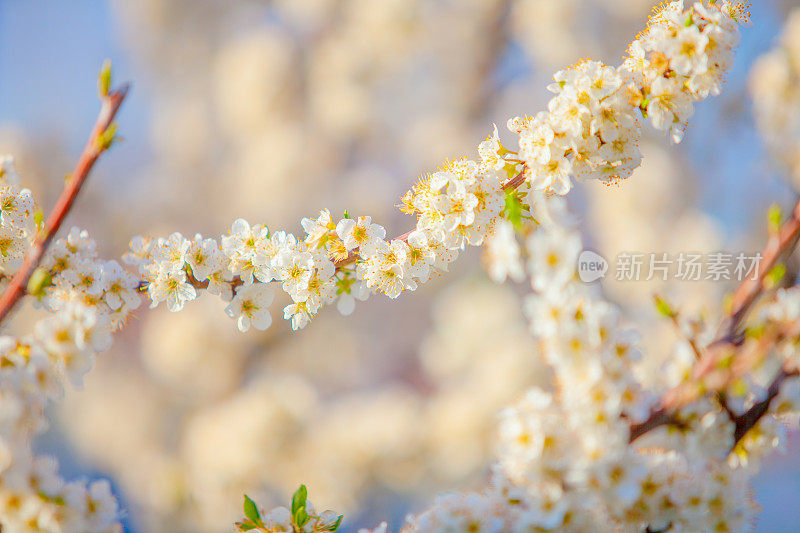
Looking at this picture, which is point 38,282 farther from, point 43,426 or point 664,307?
point 664,307

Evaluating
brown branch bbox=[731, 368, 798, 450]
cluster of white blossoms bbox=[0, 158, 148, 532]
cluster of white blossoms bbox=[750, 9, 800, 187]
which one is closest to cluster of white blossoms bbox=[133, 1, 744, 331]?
cluster of white blossoms bbox=[0, 158, 148, 532]

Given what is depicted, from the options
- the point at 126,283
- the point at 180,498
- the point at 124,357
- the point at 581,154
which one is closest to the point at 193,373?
the point at 180,498

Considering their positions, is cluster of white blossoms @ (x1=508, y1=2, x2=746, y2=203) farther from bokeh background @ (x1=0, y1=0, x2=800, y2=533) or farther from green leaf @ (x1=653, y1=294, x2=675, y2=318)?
bokeh background @ (x1=0, y1=0, x2=800, y2=533)

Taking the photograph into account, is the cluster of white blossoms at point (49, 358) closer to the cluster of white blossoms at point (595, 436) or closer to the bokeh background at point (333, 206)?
the cluster of white blossoms at point (595, 436)

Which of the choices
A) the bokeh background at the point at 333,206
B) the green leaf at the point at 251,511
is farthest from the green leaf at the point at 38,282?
the bokeh background at the point at 333,206

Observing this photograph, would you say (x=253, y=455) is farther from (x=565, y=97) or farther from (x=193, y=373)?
(x=565, y=97)

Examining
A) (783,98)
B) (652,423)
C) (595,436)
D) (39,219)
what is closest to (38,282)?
(39,219)
